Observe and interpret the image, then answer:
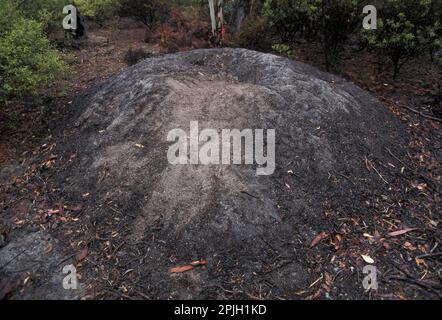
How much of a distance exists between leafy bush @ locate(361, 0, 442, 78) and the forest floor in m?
0.71

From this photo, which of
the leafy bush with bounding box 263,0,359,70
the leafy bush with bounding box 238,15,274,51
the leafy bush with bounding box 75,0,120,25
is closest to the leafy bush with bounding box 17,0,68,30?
the leafy bush with bounding box 75,0,120,25

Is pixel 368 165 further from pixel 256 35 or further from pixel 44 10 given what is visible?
pixel 44 10

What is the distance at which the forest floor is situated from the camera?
9.75 ft

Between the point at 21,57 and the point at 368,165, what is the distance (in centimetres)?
452

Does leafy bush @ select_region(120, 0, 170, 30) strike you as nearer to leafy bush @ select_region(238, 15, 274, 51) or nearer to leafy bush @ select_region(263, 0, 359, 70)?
leafy bush @ select_region(238, 15, 274, 51)

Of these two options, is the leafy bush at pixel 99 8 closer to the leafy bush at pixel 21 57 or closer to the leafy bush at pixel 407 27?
the leafy bush at pixel 21 57

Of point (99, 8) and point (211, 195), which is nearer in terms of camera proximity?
point (211, 195)

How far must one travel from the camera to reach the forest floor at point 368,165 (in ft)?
9.75

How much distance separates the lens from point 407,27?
5238mm

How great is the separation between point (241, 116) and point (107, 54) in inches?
183

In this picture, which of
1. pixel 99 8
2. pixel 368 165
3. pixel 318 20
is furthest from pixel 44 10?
pixel 368 165
